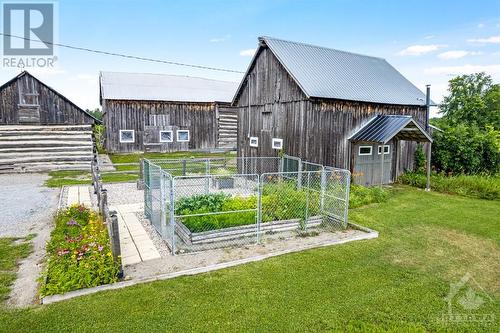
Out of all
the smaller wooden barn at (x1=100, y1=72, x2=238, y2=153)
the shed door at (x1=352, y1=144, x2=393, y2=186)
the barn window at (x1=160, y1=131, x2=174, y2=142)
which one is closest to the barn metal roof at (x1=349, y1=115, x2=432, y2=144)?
the shed door at (x1=352, y1=144, x2=393, y2=186)

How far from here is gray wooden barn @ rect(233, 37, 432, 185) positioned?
14445 mm

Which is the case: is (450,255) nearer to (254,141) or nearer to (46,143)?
(254,141)

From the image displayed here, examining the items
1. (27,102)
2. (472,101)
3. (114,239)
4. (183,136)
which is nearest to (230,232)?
(114,239)

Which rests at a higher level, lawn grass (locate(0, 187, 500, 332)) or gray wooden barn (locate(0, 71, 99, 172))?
gray wooden barn (locate(0, 71, 99, 172))

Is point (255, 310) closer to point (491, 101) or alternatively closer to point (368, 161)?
point (368, 161)

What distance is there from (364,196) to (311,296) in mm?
8310

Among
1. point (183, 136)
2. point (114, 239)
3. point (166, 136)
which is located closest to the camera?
point (114, 239)

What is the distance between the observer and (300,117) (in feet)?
47.8

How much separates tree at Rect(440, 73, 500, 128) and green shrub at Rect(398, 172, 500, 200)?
51.8 feet

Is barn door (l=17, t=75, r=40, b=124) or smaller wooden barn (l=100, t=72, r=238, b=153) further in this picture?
smaller wooden barn (l=100, t=72, r=238, b=153)

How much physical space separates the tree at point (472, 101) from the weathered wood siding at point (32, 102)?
30.0 m

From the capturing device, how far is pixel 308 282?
6.46 meters

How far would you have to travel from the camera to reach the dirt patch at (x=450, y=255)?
7.04 meters

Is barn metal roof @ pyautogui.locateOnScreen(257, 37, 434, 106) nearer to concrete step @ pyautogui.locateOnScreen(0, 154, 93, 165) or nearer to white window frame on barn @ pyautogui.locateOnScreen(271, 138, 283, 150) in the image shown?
white window frame on barn @ pyautogui.locateOnScreen(271, 138, 283, 150)
